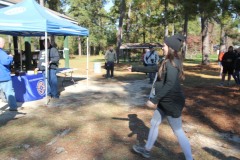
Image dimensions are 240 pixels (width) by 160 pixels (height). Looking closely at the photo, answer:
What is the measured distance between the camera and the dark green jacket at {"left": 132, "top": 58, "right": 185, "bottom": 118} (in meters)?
3.81

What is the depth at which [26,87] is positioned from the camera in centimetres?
850

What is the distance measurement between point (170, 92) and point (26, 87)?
578cm

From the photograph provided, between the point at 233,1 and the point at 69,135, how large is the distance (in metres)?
8.33

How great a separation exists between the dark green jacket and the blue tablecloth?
218 inches

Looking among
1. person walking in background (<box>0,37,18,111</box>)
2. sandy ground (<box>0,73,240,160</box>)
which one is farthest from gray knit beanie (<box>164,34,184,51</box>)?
person walking in background (<box>0,37,18,111</box>)

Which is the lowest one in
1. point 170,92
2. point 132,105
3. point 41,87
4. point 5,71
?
point 132,105

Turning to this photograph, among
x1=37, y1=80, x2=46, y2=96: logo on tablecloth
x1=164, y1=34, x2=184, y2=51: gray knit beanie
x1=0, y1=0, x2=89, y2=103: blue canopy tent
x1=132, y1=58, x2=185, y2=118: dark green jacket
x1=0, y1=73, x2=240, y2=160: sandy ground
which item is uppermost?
x1=0, y1=0, x2=89, y2=103: blue canopy tent

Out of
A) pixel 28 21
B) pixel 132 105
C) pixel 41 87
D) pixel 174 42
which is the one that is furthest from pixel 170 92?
pixel 41 87

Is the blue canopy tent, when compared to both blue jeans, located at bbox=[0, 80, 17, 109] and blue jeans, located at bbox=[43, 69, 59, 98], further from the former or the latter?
blue jeans, located at bbox=[0, 80, 17, 109]

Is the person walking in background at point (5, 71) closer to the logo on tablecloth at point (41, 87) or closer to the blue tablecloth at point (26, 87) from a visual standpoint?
the blue tablecloth at point (26, 87)

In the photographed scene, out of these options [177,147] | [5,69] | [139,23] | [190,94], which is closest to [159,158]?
[177,147]

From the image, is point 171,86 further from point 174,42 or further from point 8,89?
point 8,89

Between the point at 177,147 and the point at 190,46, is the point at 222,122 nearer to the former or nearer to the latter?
the point at 177,147

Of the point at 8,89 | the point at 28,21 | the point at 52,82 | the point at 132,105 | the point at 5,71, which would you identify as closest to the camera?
the point at 5,71
